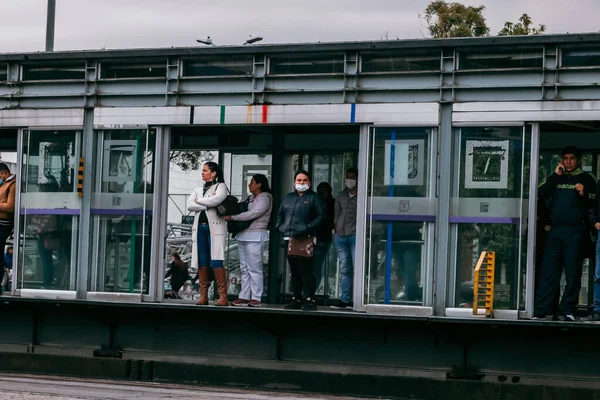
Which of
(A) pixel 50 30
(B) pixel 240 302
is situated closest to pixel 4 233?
(B) pixel 240 302

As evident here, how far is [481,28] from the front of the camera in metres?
37.7

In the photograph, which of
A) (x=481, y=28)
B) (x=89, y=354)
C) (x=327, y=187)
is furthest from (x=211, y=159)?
(x=481, y=28)

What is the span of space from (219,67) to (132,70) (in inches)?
42.5

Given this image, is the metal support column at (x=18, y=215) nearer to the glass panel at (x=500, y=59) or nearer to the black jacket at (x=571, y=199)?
the glass panel at (x=500, y=59)

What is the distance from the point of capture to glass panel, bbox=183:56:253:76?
553 inches

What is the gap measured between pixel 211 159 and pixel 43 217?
7.51ft

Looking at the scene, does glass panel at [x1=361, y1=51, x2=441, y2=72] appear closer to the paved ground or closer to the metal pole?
the paved ground

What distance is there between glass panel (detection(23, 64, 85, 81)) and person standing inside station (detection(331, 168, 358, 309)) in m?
3.41

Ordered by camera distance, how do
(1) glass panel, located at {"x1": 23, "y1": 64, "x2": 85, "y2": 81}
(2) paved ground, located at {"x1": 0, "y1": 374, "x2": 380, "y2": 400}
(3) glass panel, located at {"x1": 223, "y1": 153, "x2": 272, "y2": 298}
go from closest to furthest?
(2) paved ground, located at {"x1": 0, "y1": 374, "x2": 380, "y2": 400}, (1) glass panel, located at {"x1": 23, "y1": 64, "x2": 85, "y2": 81}, (3) glass panel, located at {"x1": 223, "y1": 153, "x2": 272, "y2": 298}

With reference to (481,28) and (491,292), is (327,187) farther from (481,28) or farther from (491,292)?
(481,28)

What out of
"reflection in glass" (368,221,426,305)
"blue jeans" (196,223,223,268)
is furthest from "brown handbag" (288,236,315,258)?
"blue jeans" (196,223,223,268)

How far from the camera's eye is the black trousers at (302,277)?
13.6 metres

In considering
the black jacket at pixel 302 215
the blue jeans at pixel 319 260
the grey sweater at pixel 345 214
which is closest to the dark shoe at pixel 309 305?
the black jacket at pixel 302 215

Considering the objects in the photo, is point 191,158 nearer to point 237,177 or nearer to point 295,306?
point 237,177
